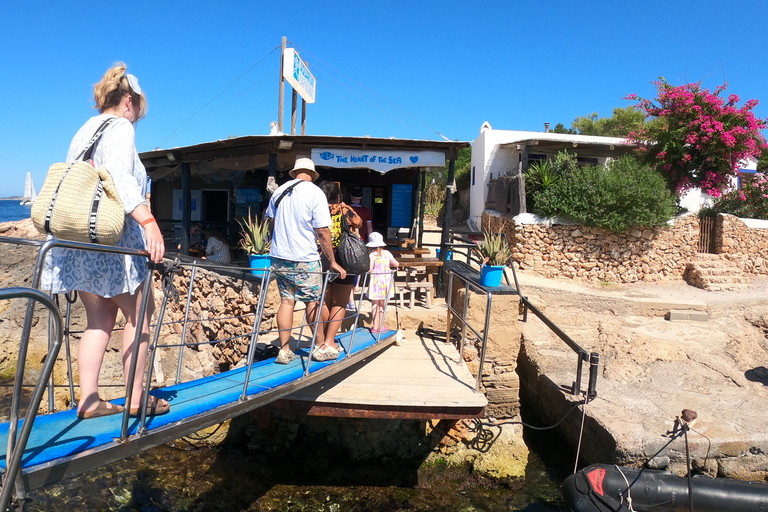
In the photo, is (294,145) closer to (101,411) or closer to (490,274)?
(490,274)

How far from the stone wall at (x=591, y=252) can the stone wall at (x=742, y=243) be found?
1.74 metres

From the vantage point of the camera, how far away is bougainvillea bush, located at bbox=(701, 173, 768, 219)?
49.8ft

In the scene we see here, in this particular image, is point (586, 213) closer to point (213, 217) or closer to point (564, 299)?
point (564, 299)

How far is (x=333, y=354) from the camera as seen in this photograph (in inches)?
185

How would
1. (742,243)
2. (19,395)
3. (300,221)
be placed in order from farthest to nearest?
(742,243), (300,221), (19,395)

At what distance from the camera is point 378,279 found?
6.16 m

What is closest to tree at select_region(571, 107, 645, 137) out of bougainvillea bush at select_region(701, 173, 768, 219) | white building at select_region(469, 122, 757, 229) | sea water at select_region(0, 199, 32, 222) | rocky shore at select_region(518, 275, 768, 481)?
white building at select_region(469, 122, 757, 229)

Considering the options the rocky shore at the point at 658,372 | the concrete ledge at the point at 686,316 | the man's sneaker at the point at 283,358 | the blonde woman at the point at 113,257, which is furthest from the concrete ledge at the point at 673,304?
the blonde woman at the point at 113,257

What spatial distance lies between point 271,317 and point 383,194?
246 inches

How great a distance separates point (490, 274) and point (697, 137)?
416 inches

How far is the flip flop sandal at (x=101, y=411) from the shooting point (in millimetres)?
2975

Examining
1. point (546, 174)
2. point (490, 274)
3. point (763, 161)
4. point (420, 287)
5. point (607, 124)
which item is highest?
point (607, 124)

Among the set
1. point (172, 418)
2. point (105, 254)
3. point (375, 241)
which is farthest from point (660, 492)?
point (105, 254)

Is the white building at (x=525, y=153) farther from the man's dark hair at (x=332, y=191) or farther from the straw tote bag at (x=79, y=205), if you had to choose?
the straw tote bag at (x=79, y=205)
